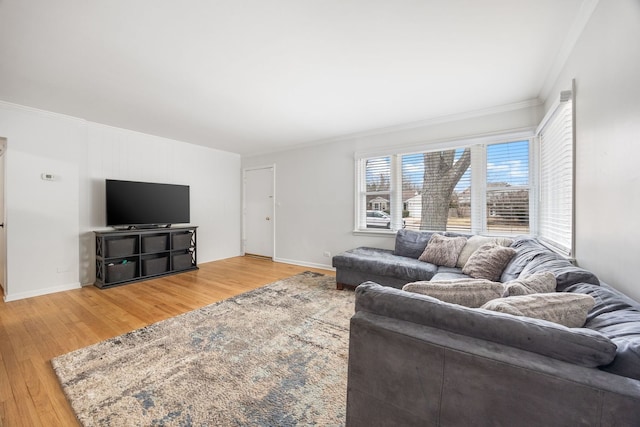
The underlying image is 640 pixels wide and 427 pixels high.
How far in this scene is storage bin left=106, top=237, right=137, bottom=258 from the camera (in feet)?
12.1

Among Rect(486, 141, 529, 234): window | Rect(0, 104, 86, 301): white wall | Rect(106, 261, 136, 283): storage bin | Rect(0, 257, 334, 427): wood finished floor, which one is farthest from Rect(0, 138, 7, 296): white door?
Rect(486, 141, 529, 234): window

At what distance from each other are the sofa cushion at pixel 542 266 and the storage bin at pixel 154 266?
467 centimetres

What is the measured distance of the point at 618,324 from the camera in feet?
3.12

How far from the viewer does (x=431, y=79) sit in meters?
2.58

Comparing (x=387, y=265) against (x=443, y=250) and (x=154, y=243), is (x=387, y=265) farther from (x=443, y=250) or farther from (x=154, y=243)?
(x=154, y=243)

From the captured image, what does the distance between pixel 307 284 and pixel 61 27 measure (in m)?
3.50

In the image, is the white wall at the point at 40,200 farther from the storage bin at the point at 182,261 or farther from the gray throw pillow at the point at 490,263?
the gray throw pillow at the point at 490,263

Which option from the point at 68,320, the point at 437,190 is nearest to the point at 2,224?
the point at 68,320

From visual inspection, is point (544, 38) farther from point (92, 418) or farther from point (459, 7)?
point (92, 418)

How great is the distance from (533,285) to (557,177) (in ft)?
5.86

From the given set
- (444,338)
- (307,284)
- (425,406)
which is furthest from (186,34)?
(307,284)

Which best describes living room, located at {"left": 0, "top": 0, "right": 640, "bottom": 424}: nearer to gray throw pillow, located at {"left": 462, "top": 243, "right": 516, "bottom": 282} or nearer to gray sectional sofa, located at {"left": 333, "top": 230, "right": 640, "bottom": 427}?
gray throw pillow, located at {"left": 462, "top": 243, "right": 516, "bottom": 282}

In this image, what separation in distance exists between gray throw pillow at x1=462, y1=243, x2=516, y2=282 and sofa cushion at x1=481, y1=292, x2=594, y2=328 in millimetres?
1394

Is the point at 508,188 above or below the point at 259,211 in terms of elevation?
above
